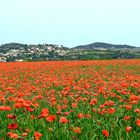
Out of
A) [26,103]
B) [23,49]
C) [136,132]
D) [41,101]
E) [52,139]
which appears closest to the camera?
[52,139]

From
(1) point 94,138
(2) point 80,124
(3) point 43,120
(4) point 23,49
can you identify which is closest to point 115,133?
(1) point 94,138

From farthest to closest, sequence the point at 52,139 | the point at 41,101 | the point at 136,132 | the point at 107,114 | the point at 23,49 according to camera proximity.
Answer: the point at 23,49
the point at 41,101
the point at 107,114
the point at 136,132
the point at 52,139

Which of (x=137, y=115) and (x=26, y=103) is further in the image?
(x=137, y=115)

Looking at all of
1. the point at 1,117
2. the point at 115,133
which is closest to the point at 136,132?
the point at 115,133

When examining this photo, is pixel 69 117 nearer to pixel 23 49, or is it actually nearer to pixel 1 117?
pixel 1 117

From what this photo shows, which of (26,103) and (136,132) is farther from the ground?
(26,103)

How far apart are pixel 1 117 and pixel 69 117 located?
1.34 meters

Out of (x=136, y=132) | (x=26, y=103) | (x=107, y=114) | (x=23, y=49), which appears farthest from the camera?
(x=23, y=49)

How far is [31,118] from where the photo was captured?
7.95 metres

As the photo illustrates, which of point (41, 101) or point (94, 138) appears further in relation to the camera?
point (41, 101)

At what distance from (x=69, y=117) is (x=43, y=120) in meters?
0.91

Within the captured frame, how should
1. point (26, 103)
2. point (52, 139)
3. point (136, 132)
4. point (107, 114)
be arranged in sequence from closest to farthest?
point (52, 139)
point (136, 132)
point (26, 103)
point (107, 114)

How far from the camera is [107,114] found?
8.45m

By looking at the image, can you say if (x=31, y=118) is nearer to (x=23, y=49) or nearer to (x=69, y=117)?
(x=69, y=117)
